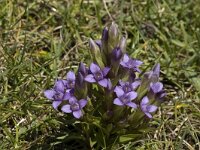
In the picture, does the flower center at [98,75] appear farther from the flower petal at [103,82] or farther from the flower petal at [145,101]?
the flower petal at [145,101]

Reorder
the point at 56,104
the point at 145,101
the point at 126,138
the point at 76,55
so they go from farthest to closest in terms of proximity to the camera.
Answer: the point at 76,55
the point at 126,138
the point at 145,101
the point at 56,104

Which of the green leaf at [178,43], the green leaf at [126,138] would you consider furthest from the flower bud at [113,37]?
the green leaf at [178,43]

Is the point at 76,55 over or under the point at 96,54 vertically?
under

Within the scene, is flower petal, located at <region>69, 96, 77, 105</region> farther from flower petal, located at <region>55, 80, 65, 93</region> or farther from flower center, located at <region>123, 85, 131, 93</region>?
flower center, located at <region>123, 85, 131, 93</region>

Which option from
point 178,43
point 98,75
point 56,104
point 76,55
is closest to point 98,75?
point 98,75

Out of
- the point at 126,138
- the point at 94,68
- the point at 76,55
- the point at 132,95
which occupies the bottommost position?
the point at 126,138

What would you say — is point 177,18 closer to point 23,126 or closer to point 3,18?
point 3,18

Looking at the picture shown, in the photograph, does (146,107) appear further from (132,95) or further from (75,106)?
(75,106)

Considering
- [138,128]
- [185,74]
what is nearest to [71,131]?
[138,128]
